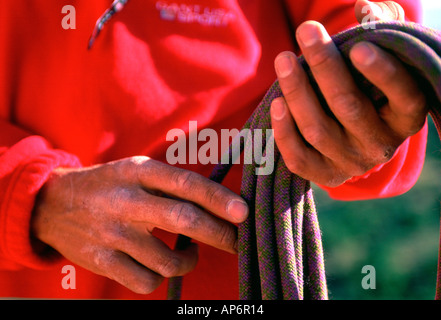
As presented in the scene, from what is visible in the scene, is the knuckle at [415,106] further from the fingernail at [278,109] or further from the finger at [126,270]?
the finger at [126,270]

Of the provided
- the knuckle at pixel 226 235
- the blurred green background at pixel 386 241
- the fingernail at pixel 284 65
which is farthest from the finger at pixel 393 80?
the blurred green background at pixel 386 241

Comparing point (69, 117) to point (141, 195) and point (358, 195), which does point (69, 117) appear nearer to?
point (141, 195)

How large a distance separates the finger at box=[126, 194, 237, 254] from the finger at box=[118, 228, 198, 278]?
0.14ft

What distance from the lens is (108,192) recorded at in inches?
40.3

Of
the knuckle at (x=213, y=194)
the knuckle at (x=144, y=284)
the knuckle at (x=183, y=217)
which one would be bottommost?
the knuckle at (x=144, y=284)

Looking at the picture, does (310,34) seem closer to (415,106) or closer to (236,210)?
(415,106)

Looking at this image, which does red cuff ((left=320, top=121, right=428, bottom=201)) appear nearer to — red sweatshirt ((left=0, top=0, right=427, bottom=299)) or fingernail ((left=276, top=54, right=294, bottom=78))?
red sweatshirt ((left=0, top=0, right=427, bottom=299))

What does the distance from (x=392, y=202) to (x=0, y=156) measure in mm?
5176

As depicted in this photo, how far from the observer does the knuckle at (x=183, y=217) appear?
0.96 metres

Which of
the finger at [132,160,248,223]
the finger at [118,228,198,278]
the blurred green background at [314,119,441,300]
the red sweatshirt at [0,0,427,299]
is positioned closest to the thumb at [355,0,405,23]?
the red sweatshirt at [0,0,427,299]

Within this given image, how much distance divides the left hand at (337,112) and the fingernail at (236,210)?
12 cm

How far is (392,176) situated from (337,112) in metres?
0.53

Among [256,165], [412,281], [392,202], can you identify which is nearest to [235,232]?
[256,165]
